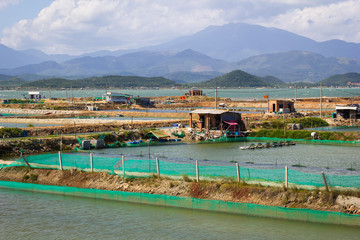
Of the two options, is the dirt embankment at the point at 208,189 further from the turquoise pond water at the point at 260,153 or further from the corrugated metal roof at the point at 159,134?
the corrugated metal roof at the point at 159,134

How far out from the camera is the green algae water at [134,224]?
40.0 ft

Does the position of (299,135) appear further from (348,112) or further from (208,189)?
(208,189)

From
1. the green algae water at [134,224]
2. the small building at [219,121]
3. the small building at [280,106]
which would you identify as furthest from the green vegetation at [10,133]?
the small building at [280,106]

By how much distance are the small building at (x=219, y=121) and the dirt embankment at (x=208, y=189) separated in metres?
19.0

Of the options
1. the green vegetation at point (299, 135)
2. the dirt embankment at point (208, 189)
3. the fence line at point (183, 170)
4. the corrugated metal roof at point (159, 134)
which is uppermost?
the fence line at point (183, 170)

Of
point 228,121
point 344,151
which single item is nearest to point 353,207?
point 344,151

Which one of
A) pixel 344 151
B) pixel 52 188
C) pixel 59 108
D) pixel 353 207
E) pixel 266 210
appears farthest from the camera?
pixel 59 108

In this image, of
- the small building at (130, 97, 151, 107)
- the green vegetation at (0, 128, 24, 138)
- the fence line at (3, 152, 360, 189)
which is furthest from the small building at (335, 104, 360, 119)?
the small building at (130, 97, 151, 107)

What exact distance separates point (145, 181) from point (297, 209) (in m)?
5.41

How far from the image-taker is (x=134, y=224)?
13.4 m

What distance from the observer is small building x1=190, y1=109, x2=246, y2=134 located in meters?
34.8

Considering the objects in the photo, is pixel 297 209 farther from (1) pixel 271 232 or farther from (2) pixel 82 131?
(2) pixel 82 131

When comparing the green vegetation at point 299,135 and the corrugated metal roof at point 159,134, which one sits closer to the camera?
the green vegetation at point 299,135

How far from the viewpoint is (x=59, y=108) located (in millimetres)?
68375
